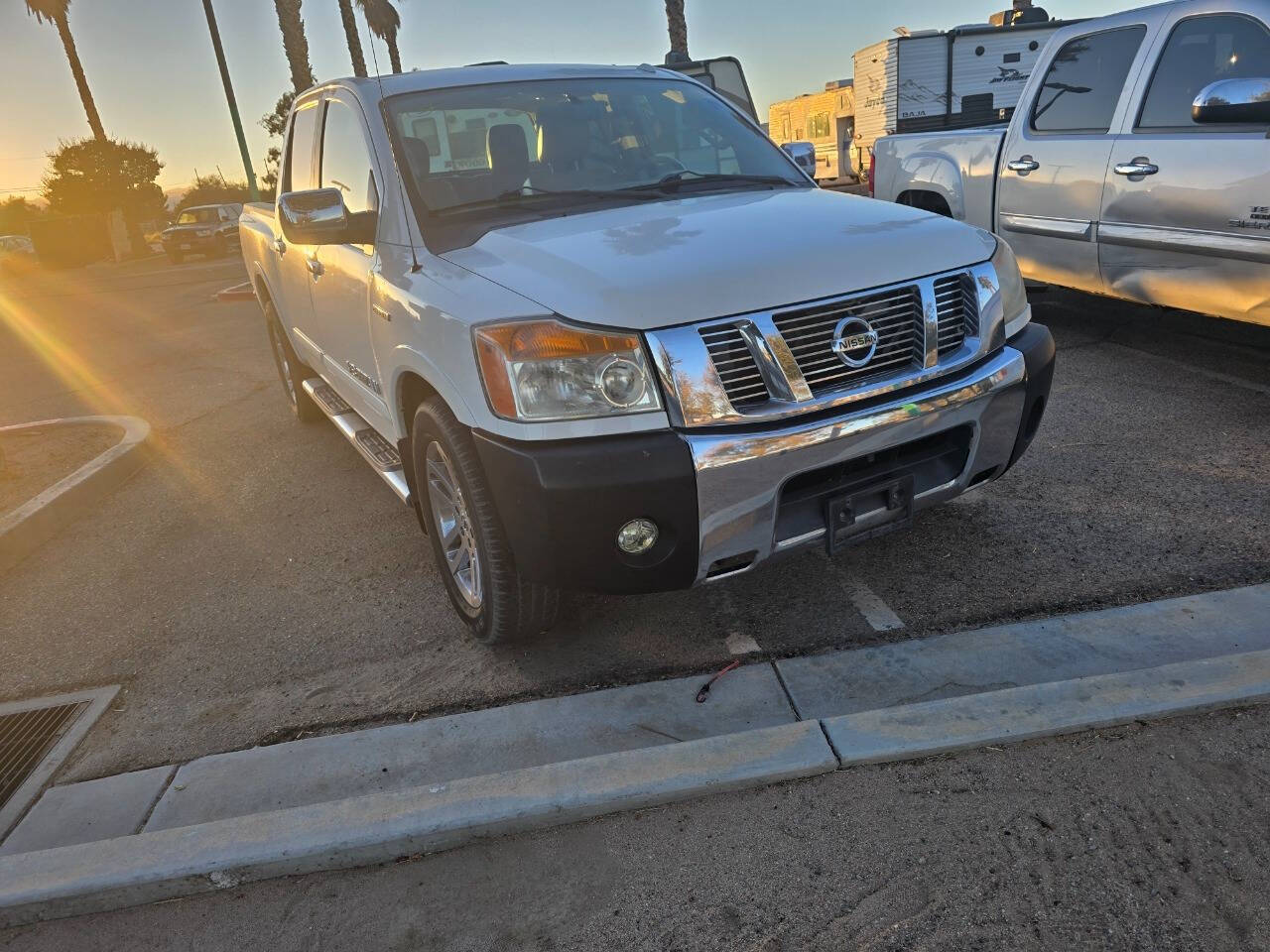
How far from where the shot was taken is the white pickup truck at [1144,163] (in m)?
4.43

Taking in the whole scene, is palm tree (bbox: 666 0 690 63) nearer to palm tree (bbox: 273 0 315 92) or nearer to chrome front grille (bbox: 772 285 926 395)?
palm tree (bbox: 273 0 315 92)

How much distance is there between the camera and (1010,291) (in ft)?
10.3

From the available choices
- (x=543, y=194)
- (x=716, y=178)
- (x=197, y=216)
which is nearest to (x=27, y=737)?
(x=543, y=194)

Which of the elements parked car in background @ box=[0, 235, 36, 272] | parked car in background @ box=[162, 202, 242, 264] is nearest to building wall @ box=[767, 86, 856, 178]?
parked car in background @ box=[162, 202, 242, 264]

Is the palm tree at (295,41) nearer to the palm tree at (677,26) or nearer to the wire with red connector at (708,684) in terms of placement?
the palm tree at (677,26)

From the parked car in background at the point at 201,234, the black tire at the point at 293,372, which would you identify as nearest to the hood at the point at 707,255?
the black tire at the point at 293,372

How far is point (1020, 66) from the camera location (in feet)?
48.9

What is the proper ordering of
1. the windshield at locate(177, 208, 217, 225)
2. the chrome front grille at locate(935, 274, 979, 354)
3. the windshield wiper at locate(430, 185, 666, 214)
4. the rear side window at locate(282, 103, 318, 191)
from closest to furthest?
the chrome front grille at locate(935, 274, 979, 354), the windshield wiper at locate(430, 185, 666, 214), the rear side window at locate(282, 103, 318, 191), the windshield at locate(177, 208, 217, 225)

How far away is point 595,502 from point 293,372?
4318mm

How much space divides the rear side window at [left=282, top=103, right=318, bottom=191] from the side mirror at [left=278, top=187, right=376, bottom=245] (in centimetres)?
103

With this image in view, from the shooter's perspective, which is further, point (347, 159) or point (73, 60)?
point (73, 60)

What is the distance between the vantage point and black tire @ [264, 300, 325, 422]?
6035 millimetres

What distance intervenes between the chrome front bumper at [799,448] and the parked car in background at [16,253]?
1261 inches

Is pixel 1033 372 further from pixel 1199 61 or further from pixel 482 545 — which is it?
pixel 1199 61
